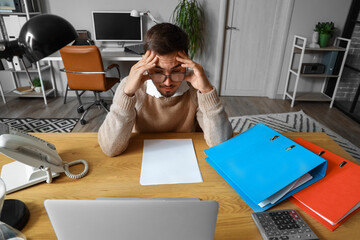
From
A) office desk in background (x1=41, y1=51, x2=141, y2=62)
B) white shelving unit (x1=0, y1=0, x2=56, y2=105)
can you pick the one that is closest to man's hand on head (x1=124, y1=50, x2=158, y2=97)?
office desk in background (x1=41, y1=51, x2=141, y2=62)

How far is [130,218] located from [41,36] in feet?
1.73

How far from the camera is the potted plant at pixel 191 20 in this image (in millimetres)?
3249

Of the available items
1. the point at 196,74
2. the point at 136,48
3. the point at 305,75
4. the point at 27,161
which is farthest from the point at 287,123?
the point at 27,161

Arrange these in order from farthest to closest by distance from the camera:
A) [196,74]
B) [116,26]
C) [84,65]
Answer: [116,26] < [84,65] < [196,74]

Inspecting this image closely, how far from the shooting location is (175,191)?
2.67 ft

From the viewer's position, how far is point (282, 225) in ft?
2.19

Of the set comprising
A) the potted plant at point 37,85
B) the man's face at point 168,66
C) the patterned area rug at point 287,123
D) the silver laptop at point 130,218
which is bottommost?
the patterned area rug at point 287,123

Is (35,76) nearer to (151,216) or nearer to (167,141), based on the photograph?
(167,141)

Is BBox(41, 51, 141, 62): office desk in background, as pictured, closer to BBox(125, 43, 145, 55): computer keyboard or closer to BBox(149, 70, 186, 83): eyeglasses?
BBox(125, 43, 145, 55): computer keyboard

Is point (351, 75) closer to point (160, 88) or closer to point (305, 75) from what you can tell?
point (305, 75)

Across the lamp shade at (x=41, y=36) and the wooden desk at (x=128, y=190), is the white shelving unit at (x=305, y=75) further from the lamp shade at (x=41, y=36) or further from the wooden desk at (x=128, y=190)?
the lamp shade at (x=41, y=36)

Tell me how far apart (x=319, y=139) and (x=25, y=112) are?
11.3ft

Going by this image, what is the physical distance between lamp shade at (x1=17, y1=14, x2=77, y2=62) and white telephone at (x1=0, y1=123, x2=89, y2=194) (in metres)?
0.26

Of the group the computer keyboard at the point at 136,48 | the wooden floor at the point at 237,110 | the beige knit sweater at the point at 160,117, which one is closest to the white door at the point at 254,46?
the wooden floor at the point at 237,110
